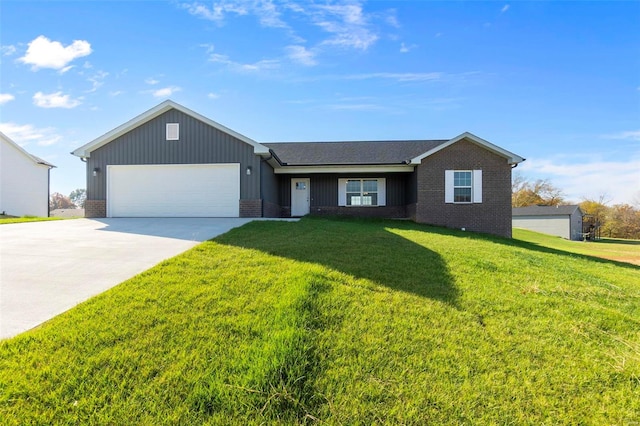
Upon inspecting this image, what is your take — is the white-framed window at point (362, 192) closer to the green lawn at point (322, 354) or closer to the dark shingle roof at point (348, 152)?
the dark shingle roof at point (348, 152)

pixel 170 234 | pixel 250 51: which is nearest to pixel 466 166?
pixel 250 51

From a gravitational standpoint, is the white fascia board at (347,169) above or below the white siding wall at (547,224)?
above

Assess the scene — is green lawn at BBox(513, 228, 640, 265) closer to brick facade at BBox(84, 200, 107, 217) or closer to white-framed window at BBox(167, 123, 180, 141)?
white-framed window at BBox(167, 123, 180, 141)

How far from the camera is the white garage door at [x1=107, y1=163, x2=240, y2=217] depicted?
13.5 m

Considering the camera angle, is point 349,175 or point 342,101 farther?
point 349,175

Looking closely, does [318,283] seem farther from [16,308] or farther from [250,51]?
[250,51]

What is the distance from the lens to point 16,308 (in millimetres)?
3787

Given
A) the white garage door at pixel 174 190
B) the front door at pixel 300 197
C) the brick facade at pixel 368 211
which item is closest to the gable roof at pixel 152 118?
the white garage door at pixel 174 190

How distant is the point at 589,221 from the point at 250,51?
48796mm

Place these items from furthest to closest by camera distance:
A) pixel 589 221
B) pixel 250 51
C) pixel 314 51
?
1. pixel 589 221
2. pixel 314 51
3. pixel 250 51

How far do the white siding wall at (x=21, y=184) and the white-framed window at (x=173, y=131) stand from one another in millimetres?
13835

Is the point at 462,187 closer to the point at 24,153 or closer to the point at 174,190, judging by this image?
the point at 174,190

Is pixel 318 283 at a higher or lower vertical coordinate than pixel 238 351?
higher

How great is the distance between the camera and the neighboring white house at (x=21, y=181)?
1956 cm
